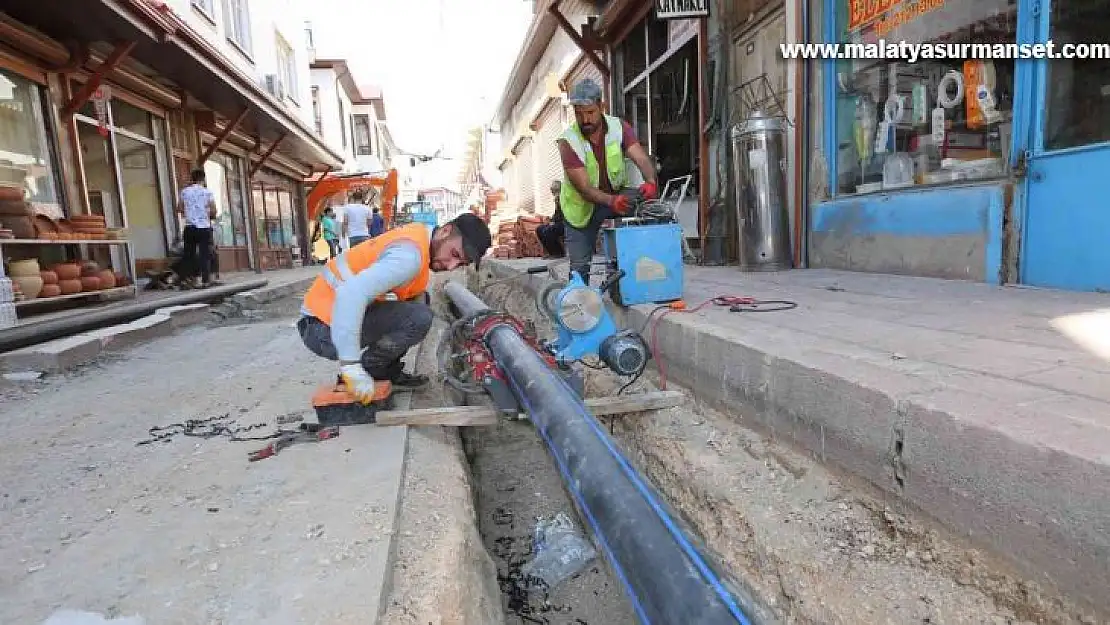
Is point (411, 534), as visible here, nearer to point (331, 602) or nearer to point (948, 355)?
point (331, 602)

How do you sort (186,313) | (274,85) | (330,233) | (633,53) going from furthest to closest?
(330,233), (274,85), (633,53), (186,313)

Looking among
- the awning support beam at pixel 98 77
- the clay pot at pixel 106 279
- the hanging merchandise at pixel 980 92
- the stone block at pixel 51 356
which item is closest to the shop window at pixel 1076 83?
the hanging merchandise at pixel 980 92

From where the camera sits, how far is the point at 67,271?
5.65 meters

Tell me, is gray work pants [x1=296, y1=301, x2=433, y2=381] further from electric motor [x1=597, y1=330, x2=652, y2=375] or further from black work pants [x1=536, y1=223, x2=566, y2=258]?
black work pants [x1=536, y1=223, x2=566, y2=258]

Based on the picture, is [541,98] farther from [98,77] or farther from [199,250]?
[98,77]

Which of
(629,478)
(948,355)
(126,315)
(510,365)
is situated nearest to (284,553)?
(629,478)

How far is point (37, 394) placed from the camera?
136 inches

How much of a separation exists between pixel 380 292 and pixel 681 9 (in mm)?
5813

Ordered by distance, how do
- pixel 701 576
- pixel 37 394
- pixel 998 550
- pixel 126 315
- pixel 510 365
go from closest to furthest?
pixel 701 576 → pixel 998 550 → pixel 510 365 → pixel 37 394 → pixel 126 315

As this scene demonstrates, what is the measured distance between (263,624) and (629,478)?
0.92 m

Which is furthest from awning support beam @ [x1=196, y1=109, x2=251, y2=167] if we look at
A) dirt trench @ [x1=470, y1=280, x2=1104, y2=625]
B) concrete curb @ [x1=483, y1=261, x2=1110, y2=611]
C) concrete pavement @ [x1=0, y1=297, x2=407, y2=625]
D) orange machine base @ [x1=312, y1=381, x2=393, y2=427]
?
concrete curb @ [x1=483, y1=261, x2=1110, y2=611]

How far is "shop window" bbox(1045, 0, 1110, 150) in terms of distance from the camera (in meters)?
3.41

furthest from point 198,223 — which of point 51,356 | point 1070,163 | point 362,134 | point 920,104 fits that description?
point 362,134

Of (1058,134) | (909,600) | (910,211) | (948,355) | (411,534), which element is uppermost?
(1058,134)
